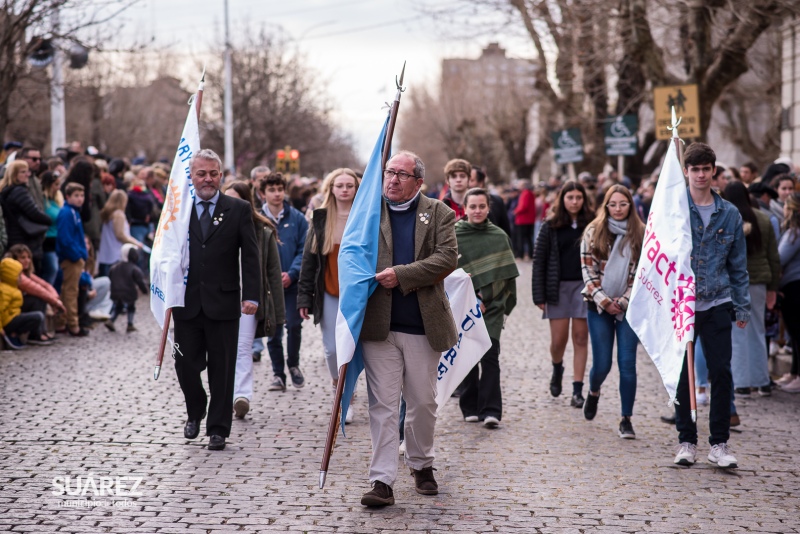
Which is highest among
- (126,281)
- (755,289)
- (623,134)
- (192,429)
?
(623,134)

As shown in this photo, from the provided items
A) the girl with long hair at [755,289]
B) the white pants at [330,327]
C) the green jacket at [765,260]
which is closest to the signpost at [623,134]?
the girl with long hair at [755,289]

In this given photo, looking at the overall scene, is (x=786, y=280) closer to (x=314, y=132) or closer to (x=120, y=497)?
(x=120, y=497)

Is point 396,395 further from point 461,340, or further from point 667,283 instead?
point 667,283

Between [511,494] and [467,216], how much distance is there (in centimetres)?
309

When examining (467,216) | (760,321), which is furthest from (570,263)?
(760,321)

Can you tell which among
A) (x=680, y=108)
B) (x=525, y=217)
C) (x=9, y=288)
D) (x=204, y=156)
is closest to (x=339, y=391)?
(x=204, y=156)

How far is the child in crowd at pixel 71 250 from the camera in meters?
14.2

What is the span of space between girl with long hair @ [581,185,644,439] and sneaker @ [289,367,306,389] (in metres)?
2.97

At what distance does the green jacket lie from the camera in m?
10.1

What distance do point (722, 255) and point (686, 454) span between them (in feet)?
4.44

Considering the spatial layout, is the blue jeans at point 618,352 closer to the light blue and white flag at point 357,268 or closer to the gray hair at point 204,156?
the light blue and white flag at point 357,268

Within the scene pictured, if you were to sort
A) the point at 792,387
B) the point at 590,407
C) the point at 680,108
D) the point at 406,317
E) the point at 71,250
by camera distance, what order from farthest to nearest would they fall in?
the point at 680,108
the point at 71,250
the point at 792,387
the point at 590,407
the point at 406,317

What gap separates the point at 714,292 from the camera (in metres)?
7.54

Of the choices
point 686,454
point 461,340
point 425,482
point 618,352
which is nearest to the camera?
point 425,482
